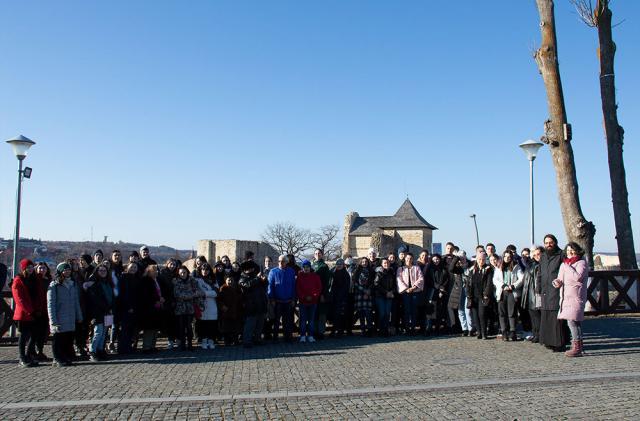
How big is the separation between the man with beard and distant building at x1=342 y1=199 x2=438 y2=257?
153ft

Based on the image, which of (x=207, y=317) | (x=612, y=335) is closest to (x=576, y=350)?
(x=612, y=335)

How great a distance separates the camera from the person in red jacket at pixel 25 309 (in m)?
9.78

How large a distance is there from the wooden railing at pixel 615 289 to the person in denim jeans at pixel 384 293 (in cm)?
631

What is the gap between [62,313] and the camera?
983 centimetres

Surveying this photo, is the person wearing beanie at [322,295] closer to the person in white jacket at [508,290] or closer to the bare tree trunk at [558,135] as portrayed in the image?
the person in white jacket at [508,290]

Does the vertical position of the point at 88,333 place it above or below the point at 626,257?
below

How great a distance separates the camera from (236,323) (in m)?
12.2

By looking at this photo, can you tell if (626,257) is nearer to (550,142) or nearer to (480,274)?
(550,142)

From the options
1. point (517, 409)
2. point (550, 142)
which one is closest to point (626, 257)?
point (550, 142)

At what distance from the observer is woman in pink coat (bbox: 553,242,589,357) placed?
9.85 meters

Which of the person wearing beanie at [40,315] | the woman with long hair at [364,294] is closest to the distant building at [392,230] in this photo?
the woman with long hair at [364,294]

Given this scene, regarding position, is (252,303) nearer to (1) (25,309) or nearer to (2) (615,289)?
(1) (25,309)

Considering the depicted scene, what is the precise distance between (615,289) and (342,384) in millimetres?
11891

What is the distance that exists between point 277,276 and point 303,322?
1141 mm
